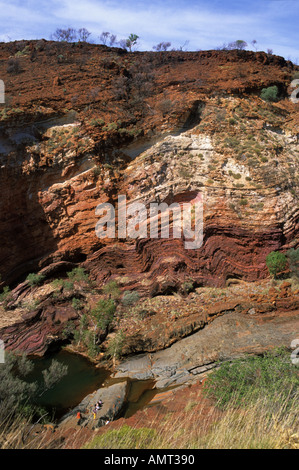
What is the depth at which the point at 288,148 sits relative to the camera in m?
20.4

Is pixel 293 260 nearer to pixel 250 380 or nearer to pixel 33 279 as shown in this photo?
pixel 250 380

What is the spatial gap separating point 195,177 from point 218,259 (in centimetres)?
510

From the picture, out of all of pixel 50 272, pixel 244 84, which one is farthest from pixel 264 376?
pixel 244 84

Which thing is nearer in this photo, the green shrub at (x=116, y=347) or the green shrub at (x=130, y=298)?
the green shrub at (x=116, y=347)

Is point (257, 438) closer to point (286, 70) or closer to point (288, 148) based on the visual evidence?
point (288, 148)

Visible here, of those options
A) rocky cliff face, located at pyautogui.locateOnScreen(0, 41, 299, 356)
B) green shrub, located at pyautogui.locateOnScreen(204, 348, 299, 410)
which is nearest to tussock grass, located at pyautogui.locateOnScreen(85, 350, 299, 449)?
green shrub, located at pyautogui.locateOnScreen(204, 348, 299, 410)

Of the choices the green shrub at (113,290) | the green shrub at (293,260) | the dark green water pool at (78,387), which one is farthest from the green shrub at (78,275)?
the green shrub at (293,260)

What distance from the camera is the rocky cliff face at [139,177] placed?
17.4 meters

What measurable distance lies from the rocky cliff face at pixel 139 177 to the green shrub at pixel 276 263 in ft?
2.19

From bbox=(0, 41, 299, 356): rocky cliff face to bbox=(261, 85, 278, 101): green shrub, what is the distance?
215 cm

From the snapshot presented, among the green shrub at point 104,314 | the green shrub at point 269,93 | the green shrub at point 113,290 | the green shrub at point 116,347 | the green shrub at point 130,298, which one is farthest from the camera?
the green shrub at point 269,93

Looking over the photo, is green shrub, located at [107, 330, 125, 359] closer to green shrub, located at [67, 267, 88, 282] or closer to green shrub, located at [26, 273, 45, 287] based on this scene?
green shrub, located at [67, 267, 88, 282]

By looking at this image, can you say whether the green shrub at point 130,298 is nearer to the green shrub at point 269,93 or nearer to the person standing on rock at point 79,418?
the person standing on rock at point 79,418

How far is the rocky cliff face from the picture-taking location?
17.4 metres
